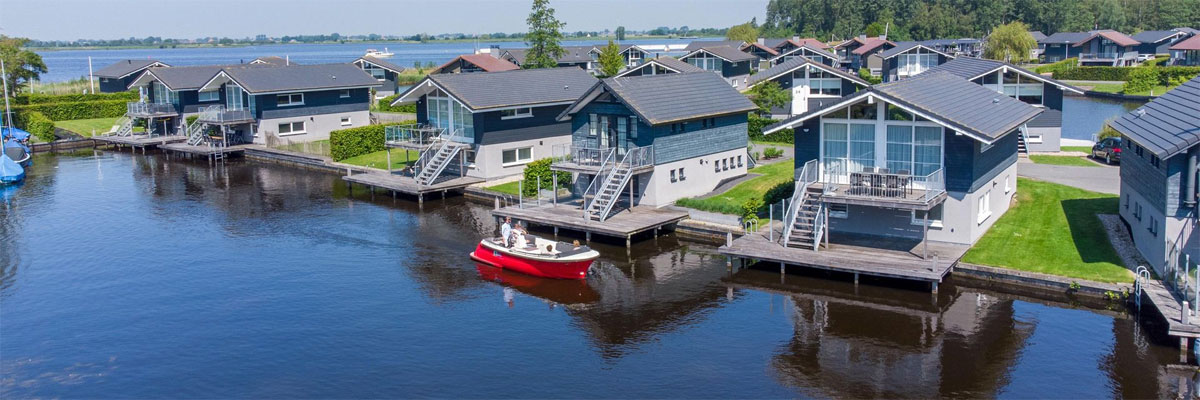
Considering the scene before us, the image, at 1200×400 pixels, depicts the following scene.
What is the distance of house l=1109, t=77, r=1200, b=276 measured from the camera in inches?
1123

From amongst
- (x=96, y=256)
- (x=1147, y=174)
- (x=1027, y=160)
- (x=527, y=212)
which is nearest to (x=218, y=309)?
(x=96, y=256)

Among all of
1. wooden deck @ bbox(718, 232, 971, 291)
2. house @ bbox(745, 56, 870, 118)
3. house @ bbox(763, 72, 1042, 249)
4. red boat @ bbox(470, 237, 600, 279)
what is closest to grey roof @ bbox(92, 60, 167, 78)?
house @ bbox(745, 56, 870, 118)

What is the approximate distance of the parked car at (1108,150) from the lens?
48844 millimetres

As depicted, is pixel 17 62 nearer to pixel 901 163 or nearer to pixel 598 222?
pixel 598 222

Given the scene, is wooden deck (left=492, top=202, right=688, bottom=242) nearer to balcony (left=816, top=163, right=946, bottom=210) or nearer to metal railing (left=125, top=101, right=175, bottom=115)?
balcony (left=816, top=163, right=946, bottom=210)

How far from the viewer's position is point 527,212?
140ft

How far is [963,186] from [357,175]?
33.1 m

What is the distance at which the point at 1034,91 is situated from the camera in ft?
179

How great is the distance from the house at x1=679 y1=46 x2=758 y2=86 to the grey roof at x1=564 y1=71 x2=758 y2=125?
161 feet

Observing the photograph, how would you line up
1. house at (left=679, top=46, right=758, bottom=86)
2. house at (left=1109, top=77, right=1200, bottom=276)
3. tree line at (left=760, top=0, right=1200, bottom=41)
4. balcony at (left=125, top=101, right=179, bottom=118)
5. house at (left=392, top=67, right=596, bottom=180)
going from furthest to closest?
tree line at (left=760, top=0, right=1200, bottom=41)
house at (left=679, top=46, right=758, bottom=86)
balcony at (left=125, top=101, right=179, bottom=118)
house at (left=392, top=67, right=596, bottom=180)
house at (left=1109, top=77, right=1200, bottom=276)

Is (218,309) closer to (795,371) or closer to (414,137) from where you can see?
(795,371)

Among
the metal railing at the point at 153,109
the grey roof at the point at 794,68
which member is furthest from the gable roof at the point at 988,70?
the metal railing at the point at 153,109

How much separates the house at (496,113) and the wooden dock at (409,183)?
1.32m

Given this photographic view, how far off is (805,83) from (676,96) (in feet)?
110
